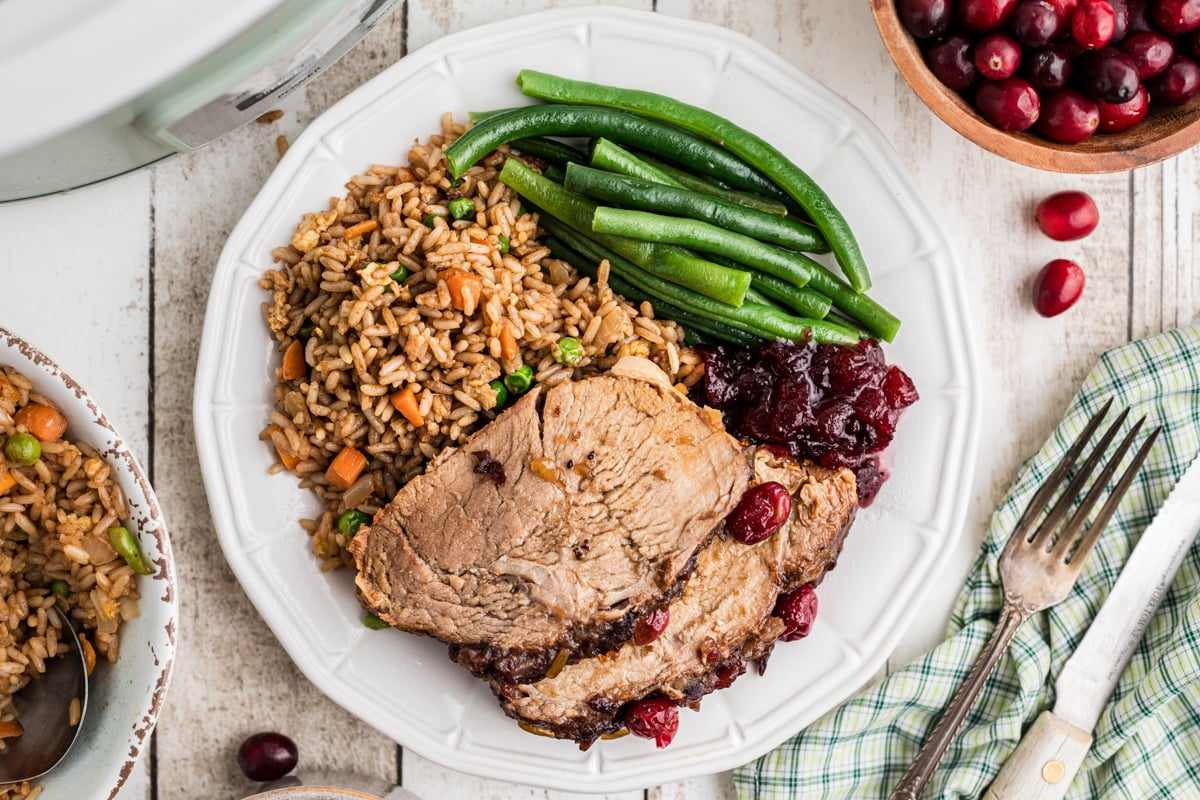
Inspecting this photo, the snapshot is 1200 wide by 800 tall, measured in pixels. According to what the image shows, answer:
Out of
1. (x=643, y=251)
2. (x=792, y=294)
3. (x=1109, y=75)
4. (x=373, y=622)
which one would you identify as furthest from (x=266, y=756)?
(x=1109, y=75)

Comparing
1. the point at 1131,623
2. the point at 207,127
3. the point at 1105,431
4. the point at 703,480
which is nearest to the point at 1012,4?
the point at 1105,431

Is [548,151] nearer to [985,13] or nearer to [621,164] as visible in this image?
[621,164]

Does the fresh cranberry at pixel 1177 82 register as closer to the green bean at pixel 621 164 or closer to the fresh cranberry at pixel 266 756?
the green bean at pixel 621 164

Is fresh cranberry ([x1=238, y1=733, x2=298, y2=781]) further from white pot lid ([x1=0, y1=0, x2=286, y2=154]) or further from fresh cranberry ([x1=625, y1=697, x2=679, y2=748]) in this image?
white pot lid ([x1=0, y1=0, x2=286, y2=154])

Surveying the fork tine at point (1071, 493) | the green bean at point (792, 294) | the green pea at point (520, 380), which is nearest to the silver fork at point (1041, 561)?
the fork tine at point (1071, 493)

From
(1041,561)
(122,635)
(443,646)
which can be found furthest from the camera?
(1041,561)

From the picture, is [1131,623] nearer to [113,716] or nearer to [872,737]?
[872,737]

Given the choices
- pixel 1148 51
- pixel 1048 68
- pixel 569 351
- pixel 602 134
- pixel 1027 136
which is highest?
pixel 1148 51

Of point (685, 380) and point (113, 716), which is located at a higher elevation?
point (685, 380)
